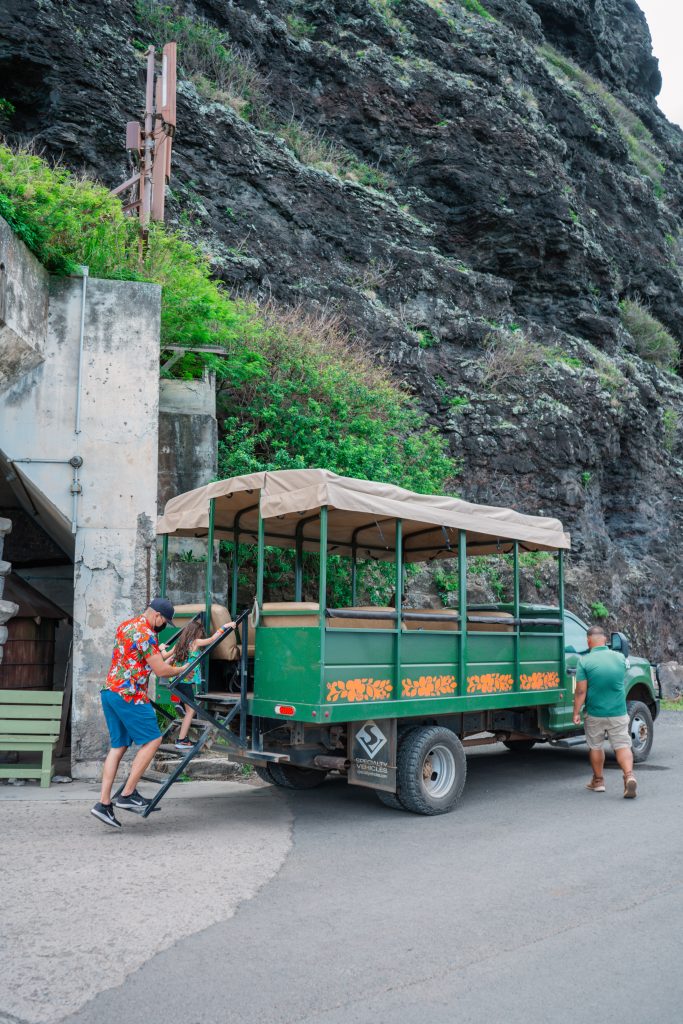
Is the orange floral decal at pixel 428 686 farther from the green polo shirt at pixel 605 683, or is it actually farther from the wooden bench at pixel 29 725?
the wooden bench at pixel 29 725

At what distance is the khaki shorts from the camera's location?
26.9ft

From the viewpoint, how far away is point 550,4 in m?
33.4

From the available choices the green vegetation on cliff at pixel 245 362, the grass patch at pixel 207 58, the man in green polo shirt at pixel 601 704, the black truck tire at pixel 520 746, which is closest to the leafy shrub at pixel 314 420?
the green vegetation on cliff at pixel 245 362

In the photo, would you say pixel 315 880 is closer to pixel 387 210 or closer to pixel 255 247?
pixel 255 247

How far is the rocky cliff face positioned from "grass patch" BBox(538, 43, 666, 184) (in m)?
2.28

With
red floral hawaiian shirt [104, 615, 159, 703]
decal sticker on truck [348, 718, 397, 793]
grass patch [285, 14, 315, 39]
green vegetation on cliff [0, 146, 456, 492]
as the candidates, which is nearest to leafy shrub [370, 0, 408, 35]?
grass patch [285, 14, 315, 39]

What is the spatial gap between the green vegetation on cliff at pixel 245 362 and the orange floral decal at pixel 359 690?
4.95 m

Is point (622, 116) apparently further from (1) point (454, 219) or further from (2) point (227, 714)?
(2) point (227, 714)

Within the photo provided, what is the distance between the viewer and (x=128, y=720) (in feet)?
21.9

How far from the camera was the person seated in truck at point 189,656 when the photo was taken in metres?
7.23

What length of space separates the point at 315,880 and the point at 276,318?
1122cm

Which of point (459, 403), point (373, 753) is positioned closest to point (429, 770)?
point (373, 753)

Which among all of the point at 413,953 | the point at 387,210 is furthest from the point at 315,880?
the point at 387,210

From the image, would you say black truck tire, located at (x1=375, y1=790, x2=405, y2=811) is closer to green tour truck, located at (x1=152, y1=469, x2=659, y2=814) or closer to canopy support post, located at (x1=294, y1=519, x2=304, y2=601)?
green tour truck, located at (x1=152, y1=469, x2=659, y2=814)
